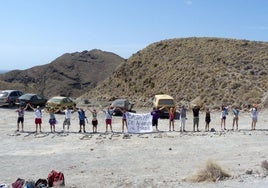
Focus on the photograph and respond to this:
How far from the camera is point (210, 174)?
15438 mm

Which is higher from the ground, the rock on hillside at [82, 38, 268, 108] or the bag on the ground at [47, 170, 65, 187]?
the rock on hillside at [82, 38, 268, 108]

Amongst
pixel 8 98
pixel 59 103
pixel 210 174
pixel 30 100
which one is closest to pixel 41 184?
pixel 210 174

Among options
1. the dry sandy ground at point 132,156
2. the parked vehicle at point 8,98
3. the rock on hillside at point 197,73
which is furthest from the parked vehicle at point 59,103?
the rock on hillside at point 197,73

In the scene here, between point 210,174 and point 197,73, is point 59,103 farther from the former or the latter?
point 210,174

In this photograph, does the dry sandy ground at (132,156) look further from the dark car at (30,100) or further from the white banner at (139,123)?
the dark car at (30,100)

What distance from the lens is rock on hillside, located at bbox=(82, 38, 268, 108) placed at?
159 ft

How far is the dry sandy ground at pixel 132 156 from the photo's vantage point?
16.5 meters

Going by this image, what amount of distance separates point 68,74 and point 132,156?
9739 cm

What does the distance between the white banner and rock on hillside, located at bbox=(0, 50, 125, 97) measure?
78.0 meters

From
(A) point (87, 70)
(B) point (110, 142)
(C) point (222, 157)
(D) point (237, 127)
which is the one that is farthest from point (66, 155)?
(A) point (87, 70)

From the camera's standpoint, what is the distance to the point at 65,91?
4242 inches

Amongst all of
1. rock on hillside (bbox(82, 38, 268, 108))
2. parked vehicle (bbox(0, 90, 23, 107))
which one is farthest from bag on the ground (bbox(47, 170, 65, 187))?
rock on hillside (bbox(82, 38, 268, 108))

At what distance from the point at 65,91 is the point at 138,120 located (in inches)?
3172

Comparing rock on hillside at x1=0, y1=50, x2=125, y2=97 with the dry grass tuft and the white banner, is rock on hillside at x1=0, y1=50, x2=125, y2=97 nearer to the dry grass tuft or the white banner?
the white banner
